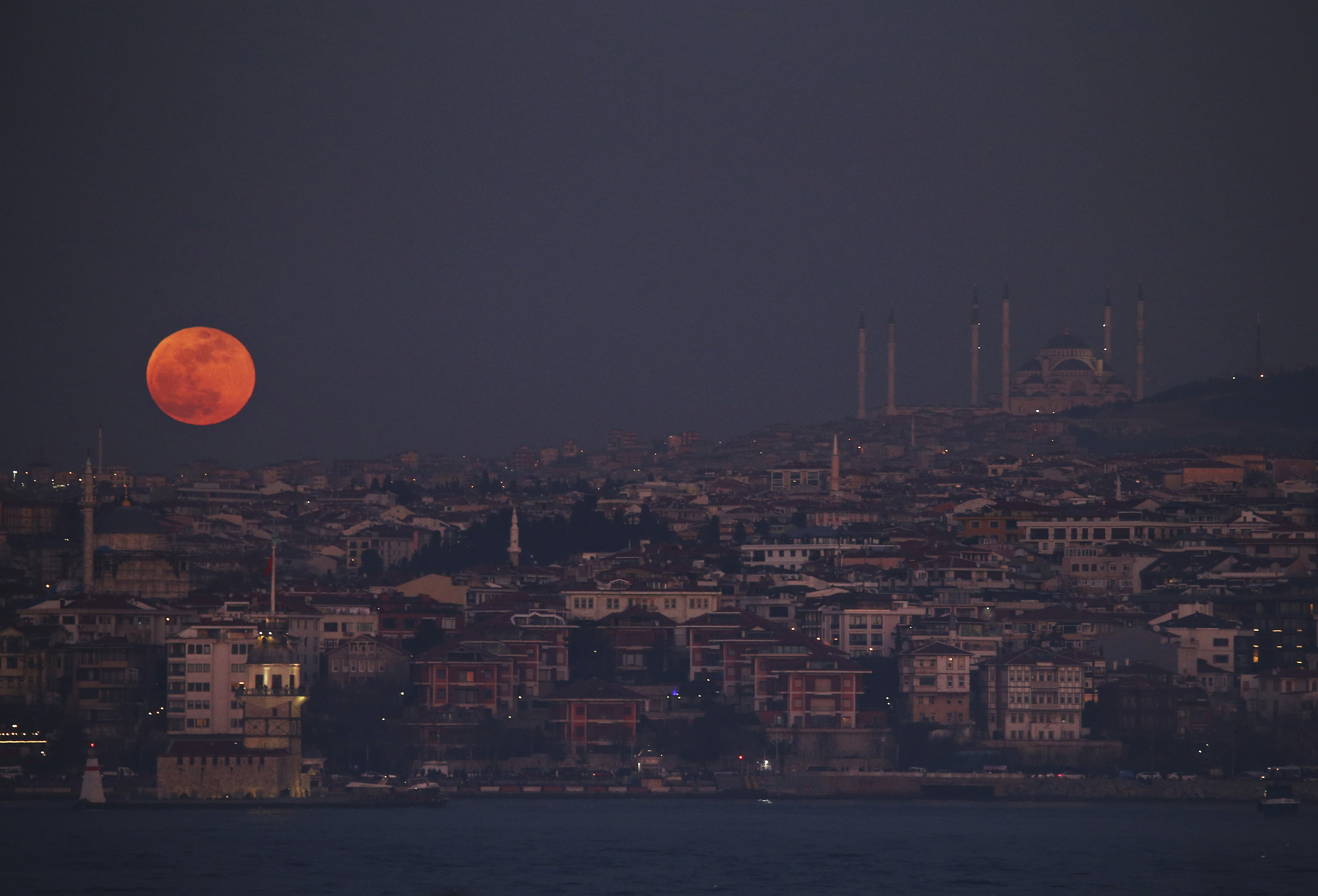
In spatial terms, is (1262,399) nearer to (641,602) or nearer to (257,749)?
(641,602)

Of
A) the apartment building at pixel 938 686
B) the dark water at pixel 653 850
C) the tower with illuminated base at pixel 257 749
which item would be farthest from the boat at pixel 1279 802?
the tower with illuminated base at pixel 257 749

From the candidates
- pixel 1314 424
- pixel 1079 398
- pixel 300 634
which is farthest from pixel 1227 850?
pixel 1079 398

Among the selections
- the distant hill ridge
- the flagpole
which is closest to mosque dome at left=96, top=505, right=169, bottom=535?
the flagpole

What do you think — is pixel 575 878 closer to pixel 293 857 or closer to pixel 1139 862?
pixel 293 857

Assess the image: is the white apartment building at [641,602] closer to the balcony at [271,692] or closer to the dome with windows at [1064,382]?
the balcony at [271,692]

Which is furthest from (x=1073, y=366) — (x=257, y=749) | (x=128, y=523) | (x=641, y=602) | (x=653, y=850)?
(x=653, y=850)

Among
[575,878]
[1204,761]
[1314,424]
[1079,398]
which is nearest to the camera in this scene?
[575,878]
